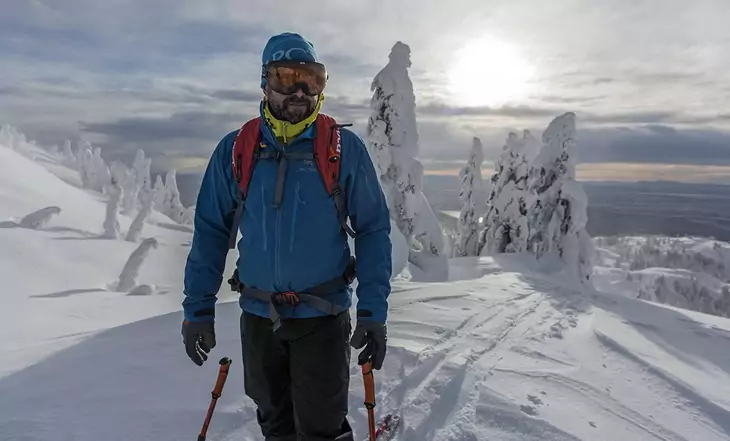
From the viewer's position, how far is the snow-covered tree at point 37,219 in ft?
79.2

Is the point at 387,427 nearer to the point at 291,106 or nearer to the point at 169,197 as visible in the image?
the point at 291,106

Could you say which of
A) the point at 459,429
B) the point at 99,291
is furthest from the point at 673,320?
the point at 99,291

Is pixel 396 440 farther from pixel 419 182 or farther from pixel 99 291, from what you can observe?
pixel 419 182

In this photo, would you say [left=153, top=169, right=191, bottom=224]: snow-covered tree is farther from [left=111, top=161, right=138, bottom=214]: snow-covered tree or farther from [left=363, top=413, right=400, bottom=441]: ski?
[left=363, top=413, right=400, bottom=441]: ski

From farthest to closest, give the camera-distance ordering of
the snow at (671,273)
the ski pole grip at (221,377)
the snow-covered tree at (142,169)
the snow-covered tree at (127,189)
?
the snow-covered tree at (142,169), the snow at (671,273), the snow-covered tree at (127,189), the ski pole grip at (221,377)

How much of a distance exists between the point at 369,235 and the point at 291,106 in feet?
2.82

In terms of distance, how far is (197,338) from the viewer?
2928 mm

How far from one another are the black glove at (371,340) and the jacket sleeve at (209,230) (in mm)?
954

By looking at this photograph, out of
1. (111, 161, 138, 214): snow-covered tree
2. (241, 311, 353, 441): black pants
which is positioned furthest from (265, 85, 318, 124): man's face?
(111, 161, 138, 214): snow-covered tree

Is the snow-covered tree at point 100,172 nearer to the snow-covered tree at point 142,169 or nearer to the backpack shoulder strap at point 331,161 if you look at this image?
the snow-covered tree at point 142,169

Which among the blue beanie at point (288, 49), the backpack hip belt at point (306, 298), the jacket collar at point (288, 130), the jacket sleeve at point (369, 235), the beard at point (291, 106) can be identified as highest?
the blue beanie at point (288, 49)

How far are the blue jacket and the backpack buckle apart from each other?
0.03 m

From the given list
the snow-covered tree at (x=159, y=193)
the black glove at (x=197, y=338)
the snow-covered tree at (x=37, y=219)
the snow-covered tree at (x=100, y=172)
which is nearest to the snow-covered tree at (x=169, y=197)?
the snow-covered tree at (x=159, y=193)

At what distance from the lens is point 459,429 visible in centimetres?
410
